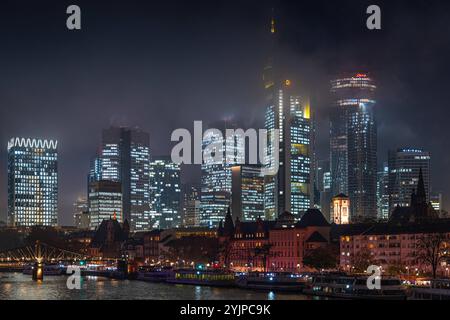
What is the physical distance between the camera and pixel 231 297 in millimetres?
95062

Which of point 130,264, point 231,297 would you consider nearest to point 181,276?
point 130,264

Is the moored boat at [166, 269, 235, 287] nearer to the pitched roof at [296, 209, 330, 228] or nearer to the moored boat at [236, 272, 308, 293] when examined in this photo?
the moored boat at [236, 272, 308, 293]

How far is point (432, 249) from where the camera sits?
116062mm

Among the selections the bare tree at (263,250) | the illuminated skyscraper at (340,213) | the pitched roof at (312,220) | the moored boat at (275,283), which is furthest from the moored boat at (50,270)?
the moored boat at (275,283)

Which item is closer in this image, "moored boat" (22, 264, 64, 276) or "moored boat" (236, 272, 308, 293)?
"moored boat" (236, 272, 308, 293)

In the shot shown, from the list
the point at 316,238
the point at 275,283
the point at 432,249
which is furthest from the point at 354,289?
the point at 316,238

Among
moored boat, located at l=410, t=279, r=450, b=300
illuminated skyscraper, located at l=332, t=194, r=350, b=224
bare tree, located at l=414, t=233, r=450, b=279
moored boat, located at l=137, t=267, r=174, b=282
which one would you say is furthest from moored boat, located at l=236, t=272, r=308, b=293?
illuminated skyscraper, located at l=332, t=194, r=350, b=224

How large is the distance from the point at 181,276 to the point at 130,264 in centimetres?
2514

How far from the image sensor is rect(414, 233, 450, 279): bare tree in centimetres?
11353

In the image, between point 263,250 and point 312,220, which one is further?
point 263,250

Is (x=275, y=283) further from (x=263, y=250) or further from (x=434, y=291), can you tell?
(x=263, y=250)

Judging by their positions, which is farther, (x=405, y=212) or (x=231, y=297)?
(x=405, y=212)
